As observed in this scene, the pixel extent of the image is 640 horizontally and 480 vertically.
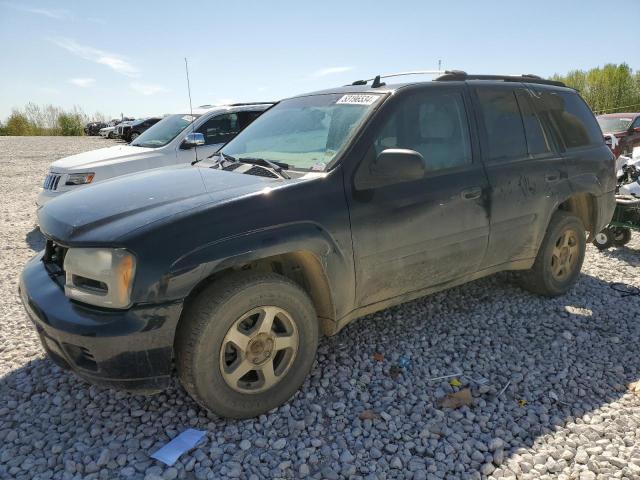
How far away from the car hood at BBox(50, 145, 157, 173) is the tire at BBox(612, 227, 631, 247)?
652 centimetres

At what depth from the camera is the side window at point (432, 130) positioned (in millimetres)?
3186

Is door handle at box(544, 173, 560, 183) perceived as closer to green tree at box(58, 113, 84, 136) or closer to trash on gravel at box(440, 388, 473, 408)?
trash on gravel at box(440, 388, 473, 408)

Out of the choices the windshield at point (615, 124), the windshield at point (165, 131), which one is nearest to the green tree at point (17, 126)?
the windshield at point (165, 131)

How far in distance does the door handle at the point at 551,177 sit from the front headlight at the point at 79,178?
5.77m

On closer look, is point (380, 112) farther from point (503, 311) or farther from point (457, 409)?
point (503, 311)

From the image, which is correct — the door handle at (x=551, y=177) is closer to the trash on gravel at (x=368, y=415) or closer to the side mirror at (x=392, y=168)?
the side mirror at (x=392, y=168)

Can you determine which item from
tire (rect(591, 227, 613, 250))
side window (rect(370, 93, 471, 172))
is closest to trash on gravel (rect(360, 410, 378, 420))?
side window (rect(370, 93, 471, 172))

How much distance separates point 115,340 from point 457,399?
1998 mm

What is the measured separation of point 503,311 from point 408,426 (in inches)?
74.4

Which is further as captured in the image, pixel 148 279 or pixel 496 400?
pixel 496 400

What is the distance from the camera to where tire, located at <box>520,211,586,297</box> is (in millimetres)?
4227

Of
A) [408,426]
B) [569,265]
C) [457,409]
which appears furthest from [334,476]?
[569,265]

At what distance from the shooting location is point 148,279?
7.50 feet

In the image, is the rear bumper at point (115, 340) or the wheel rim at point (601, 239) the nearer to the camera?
the rear bumper at point (115, 340)
